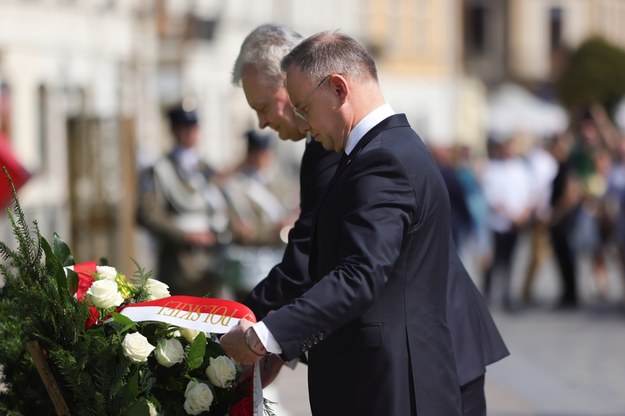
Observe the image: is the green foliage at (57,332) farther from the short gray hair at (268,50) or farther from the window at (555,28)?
the window at (555,28)

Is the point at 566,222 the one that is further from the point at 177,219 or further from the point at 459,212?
the point at 177,219

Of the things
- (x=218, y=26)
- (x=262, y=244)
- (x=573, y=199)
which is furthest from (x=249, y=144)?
(x=218, y=26)

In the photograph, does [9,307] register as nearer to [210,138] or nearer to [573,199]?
[573,199]

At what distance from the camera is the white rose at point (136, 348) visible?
172 inches

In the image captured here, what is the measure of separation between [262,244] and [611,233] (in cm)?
599

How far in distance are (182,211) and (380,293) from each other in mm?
6380

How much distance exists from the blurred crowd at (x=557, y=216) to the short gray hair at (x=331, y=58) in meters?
11.4

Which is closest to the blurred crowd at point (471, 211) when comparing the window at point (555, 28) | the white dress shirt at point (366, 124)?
the white dress shirt at point (366, 124)

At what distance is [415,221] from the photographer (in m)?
4.21

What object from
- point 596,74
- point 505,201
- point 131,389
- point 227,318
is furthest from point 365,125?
point 596,74

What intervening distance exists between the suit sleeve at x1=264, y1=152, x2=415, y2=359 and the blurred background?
1049 mm

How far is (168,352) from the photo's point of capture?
4.48m

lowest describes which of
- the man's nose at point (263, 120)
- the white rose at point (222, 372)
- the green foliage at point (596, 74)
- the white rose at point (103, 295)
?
the green foliage at point (596, 74)

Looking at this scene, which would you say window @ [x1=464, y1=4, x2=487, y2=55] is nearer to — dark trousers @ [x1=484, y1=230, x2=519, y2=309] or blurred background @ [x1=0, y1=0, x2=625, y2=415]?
blurred background @ [x1=0, y1=0, x2=625, y2=415]
